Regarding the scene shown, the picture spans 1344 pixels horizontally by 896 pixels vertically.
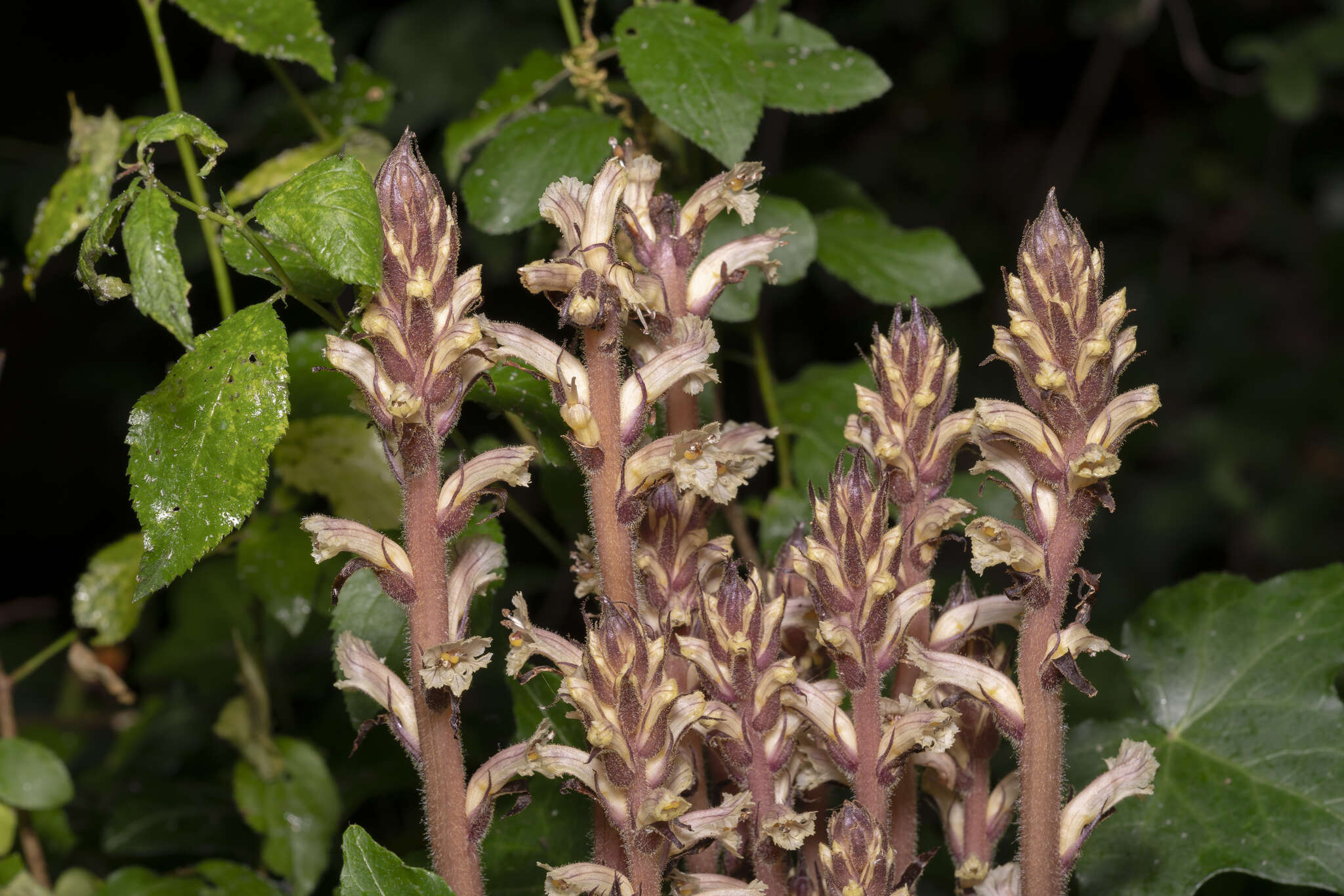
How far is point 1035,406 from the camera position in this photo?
1166 mm

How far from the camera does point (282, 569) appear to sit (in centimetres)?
188

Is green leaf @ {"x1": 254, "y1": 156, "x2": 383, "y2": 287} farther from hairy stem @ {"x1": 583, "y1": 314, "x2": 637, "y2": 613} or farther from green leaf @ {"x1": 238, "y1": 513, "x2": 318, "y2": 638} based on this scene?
green leaf @ {"x1": 238, "y1": 513, "x2": 318, "y2": 638}

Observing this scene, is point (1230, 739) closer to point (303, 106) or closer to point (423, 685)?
point (423, 685)

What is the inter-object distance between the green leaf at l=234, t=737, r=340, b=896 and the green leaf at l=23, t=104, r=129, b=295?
36.0 inches

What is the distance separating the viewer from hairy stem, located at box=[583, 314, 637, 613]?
1180 millimetres

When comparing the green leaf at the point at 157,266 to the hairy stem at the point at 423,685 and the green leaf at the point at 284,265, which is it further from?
the hairy stem at the point at 423,685

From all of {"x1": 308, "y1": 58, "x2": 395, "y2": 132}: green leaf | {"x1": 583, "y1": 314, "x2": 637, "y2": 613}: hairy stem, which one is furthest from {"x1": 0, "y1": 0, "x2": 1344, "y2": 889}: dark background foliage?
{"x1": 583, "y1": 314, "x2": 637, "y2": 613}: hairy stem

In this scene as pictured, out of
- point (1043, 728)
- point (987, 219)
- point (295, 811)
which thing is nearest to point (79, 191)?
point (295, 811)

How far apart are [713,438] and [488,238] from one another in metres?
2.61

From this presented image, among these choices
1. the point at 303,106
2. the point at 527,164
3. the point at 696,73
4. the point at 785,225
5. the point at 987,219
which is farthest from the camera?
the point at 987,219

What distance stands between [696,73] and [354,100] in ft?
2.85

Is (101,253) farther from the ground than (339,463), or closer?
farther from the ground

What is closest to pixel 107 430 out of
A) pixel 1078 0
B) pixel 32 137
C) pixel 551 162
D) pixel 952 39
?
pixel 32 137

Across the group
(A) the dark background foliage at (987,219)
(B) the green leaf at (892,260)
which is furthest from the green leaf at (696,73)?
(A) the dark background foliage at (987,219)
